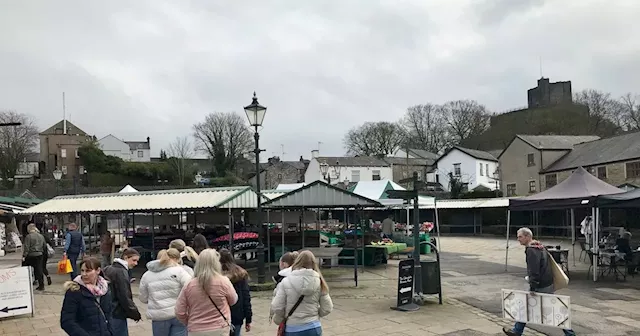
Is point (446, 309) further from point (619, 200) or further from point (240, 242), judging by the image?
point (240, 242)

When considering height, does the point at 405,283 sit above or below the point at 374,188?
below

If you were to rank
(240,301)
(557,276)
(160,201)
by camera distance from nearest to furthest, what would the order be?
(240,301) → (557,276) → (160,201)

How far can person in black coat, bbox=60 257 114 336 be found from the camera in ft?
14.6

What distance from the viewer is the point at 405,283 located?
9.87 meters

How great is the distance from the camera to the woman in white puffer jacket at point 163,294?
206 inches

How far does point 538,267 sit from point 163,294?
4.89 m

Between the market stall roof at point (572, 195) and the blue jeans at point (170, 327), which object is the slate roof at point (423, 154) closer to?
the market stall roof at point (572, 195)

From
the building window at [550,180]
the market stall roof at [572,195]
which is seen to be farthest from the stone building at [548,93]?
the market stall roof at [572,195]

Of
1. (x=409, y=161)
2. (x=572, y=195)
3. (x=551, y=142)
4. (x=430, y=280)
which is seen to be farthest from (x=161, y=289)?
(x=409, y=161)

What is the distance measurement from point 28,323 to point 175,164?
6401 cm

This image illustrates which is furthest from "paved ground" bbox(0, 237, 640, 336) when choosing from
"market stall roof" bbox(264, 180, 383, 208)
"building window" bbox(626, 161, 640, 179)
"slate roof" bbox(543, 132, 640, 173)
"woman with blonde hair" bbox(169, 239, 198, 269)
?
"slate roof" bbox(543, 132, 640, 173)

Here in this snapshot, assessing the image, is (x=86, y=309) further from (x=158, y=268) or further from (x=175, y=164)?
(x=175, y=164)

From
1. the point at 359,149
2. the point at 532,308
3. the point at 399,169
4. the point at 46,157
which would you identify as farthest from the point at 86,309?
the point at 46,157

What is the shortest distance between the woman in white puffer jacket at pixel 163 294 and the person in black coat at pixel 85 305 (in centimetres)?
52
